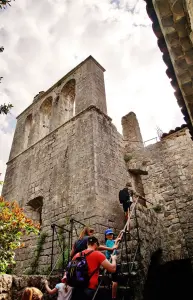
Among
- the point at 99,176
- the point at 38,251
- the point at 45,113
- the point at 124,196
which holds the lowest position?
the point at 38,251

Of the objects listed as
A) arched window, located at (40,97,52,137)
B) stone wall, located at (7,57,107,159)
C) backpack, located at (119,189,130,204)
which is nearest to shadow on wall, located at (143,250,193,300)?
backpack, located at (119,189,130,204)

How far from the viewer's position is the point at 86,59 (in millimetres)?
10695

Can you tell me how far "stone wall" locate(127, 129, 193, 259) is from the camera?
7.26m

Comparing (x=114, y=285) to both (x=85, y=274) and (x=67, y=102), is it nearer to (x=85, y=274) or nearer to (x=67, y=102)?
(x=85, y=274)

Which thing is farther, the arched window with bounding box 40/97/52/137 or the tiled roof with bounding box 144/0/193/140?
the arched window with bounding box 40/97/52/137

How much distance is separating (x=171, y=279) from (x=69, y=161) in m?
5.09

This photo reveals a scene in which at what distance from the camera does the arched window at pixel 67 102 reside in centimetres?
Result: 1048

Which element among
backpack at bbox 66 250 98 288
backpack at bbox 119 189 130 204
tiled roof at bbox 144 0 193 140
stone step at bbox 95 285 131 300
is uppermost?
tiled roof at bbox 144 0 193 140

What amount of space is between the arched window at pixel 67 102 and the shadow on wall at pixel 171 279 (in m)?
6.93

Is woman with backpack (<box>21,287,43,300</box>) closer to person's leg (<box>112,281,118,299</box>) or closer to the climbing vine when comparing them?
person's leg (<box>112,281,118,299</box>)

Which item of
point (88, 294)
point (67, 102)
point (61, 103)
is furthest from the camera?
point (67, 102)

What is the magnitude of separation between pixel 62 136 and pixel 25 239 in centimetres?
407

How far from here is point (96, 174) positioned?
692 centimetres

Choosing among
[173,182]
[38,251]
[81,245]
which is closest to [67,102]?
[173,182]
